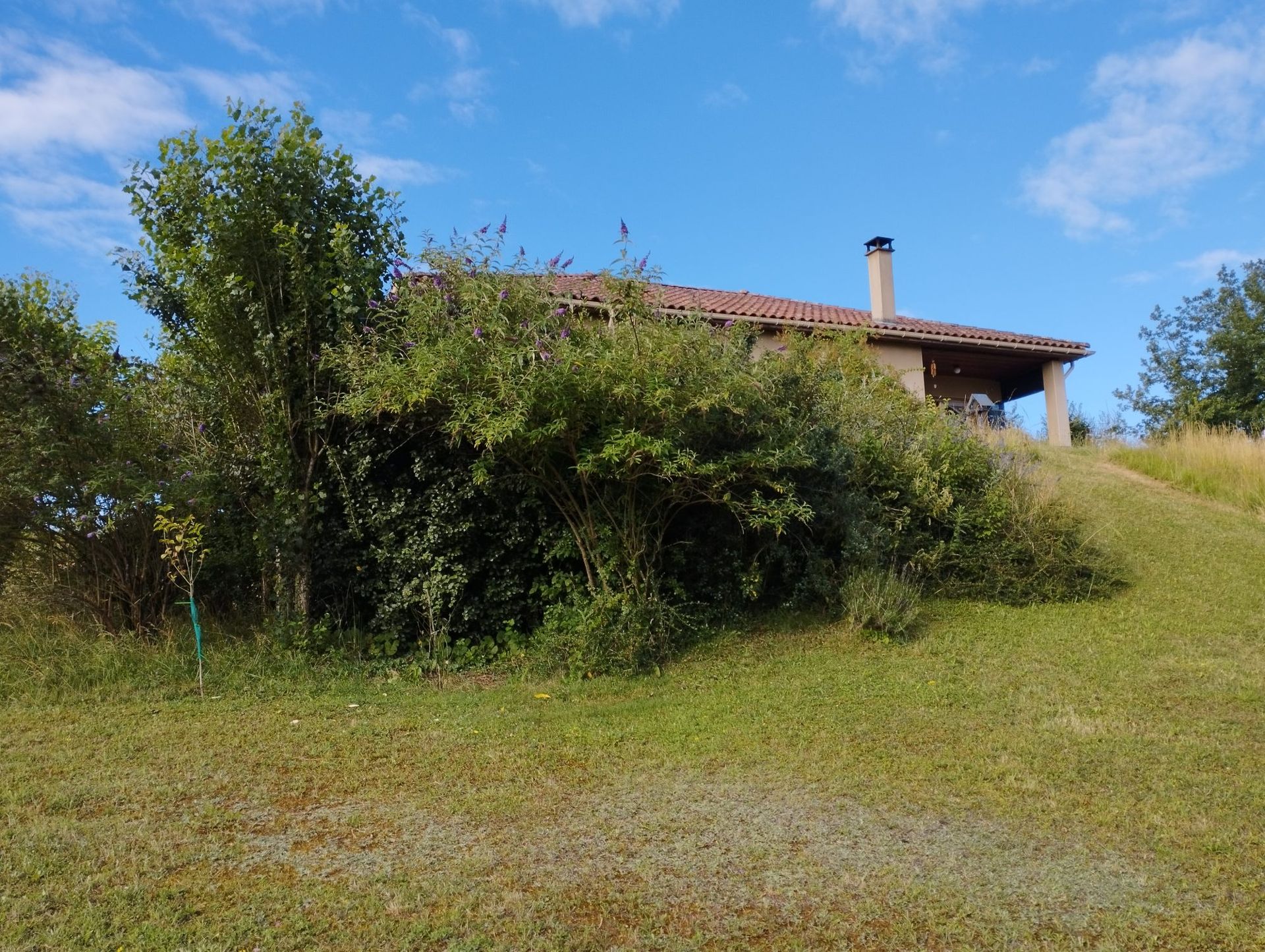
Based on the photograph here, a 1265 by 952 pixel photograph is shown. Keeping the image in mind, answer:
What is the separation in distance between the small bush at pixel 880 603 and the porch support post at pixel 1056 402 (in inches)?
552

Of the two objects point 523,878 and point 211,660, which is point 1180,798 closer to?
point 523,878

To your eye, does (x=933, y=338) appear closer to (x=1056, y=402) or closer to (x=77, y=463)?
(x=1056, y=402)

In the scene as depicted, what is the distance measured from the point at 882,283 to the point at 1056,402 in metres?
5.02

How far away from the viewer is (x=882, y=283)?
67.5 ft

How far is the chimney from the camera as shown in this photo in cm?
2047

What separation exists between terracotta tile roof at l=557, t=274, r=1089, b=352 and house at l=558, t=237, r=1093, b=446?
0.03 m

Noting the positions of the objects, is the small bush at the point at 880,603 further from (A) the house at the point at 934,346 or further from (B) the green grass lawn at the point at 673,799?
(A) the house at the point at 934,346

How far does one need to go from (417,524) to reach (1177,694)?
21.4ft

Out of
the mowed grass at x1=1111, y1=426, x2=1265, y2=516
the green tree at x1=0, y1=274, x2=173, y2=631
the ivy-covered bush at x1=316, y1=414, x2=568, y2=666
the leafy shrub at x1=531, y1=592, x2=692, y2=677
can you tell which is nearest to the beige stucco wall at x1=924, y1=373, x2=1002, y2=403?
the mowed grass at x1=1111, y1=426, x2=1265, y2=516

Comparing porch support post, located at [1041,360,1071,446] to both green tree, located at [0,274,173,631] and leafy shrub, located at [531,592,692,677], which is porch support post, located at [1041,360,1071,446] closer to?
leafy shrub, located at [531,592,692,677]

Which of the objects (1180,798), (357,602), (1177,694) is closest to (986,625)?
(1177,694)

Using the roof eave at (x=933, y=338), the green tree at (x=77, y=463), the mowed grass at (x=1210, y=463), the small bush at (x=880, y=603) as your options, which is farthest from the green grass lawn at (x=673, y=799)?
the roof eave at (x=933, y=338)

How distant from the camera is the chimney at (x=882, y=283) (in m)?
20.5

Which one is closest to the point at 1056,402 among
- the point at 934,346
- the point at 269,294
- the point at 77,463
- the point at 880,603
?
the point at 934,346
